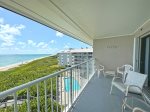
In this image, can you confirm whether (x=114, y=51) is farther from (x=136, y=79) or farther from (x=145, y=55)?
(x=136, y=79)

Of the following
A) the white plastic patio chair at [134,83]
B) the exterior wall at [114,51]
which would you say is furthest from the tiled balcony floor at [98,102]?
the exterior wall at [114,51]

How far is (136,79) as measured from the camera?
12.6 feet

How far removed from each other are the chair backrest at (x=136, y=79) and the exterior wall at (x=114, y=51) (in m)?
3.30

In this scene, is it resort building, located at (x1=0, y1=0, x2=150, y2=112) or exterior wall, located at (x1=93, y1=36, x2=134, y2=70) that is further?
exterior wall, located at (x1=93, y1=36, x2=134, y2=70)

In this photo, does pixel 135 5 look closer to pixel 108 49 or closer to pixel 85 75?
pixel 85 75

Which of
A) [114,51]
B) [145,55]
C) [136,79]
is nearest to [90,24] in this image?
[136,79]

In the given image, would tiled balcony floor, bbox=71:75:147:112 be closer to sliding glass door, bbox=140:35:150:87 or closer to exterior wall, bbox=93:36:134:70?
sliding glass door, bbox=140:35:150:87

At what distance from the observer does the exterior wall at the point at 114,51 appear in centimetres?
727

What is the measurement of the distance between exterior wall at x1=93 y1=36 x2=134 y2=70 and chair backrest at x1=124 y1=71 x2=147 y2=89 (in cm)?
330

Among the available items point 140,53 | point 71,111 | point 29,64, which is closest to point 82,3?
point 71,111

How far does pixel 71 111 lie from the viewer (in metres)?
3.14

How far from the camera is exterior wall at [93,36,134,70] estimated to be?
7.27 metres

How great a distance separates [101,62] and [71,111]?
5243 mm

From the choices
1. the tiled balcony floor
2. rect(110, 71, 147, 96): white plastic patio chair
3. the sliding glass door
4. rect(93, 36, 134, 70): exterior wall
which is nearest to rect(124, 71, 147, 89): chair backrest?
rect(110, 71, 147, 96): white plastic patio chair
